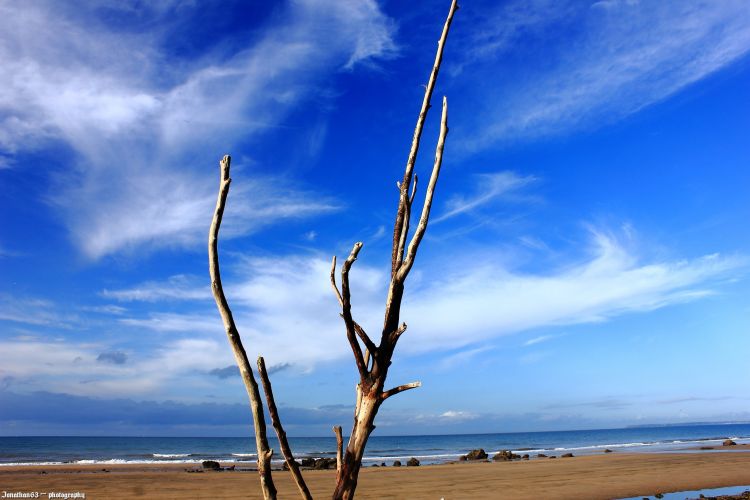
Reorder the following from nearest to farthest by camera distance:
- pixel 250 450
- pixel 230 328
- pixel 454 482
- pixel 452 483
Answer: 1. pixel 230 328
2. pixel 452 483
3. pixel 454 482
4. pixel 250 450

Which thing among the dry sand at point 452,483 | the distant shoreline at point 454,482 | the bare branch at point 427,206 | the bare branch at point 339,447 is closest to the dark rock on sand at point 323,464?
the distant shoreline at point 454,482

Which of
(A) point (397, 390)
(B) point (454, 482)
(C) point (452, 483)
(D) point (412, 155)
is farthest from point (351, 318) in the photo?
(B) point (454, 482)

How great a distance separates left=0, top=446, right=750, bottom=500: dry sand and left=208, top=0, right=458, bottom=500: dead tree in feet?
51.4

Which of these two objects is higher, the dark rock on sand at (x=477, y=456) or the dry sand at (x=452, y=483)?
the dry sand at (x=452, y=483)

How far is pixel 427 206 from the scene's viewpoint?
81.3 inches

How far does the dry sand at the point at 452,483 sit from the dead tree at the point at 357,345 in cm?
1565

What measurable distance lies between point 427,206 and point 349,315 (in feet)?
1.64

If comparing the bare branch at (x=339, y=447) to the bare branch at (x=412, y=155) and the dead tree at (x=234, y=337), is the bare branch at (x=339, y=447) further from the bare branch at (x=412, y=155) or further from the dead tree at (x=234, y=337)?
the bare branch at (x=412, y=155)

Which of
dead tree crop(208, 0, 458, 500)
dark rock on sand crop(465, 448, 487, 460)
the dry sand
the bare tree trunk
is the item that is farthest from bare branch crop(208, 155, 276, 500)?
dark rock on sand crop(465, 448, 487, 460)

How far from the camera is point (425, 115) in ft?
7.07

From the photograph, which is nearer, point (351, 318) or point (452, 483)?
point (351, 318)

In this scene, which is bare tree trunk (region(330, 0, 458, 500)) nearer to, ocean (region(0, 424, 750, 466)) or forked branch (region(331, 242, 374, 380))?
forked branch (region(331, 242, 374, 380))

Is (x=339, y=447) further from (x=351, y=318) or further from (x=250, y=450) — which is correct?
(x=250, y=450)

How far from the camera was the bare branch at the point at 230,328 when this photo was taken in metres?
1.80
